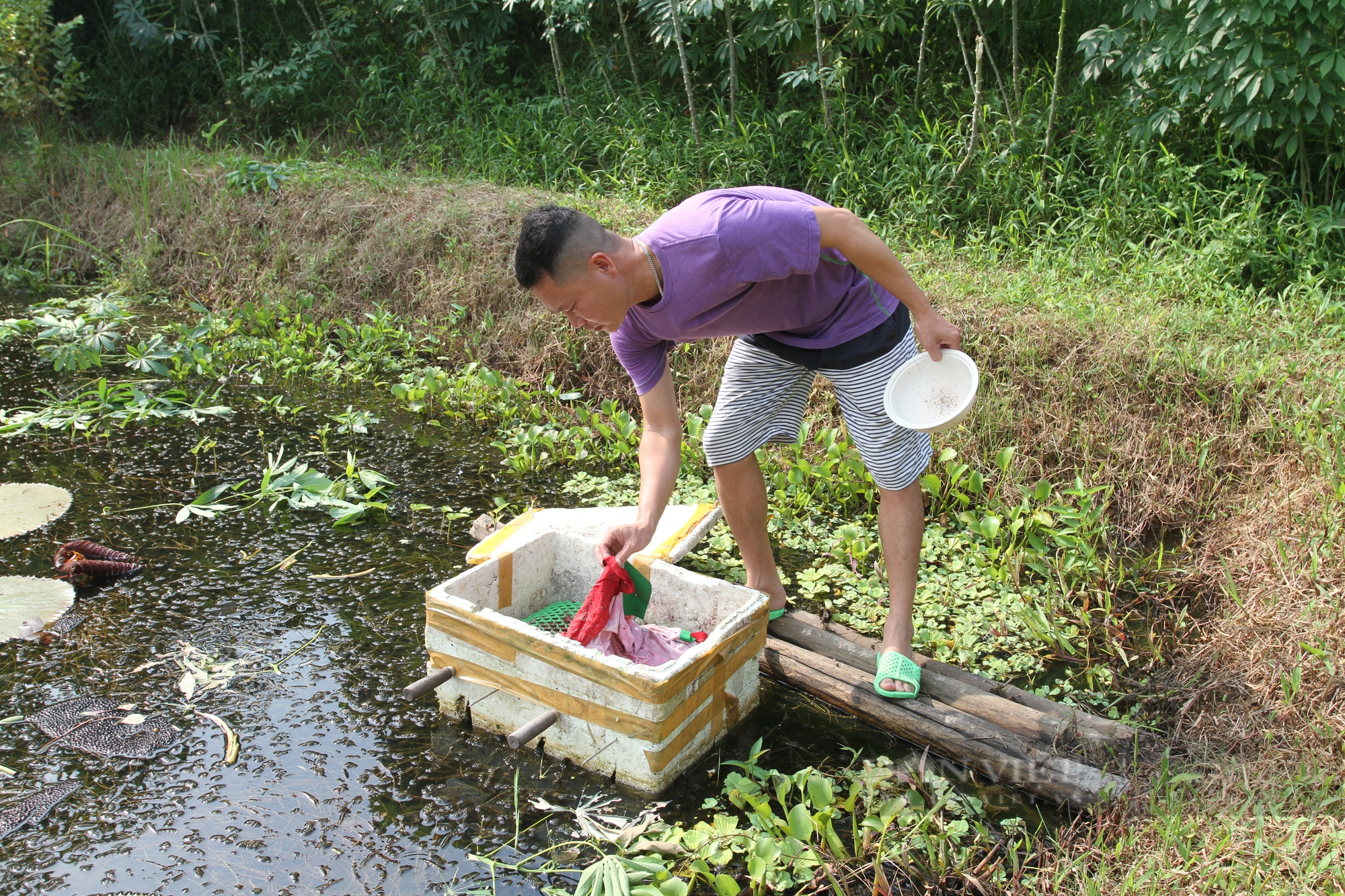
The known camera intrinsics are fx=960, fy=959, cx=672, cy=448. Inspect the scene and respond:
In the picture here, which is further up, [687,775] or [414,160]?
[414,160]

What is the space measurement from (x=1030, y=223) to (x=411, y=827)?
4.54 metres

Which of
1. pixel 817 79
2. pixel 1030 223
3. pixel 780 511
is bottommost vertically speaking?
pixel 780 511

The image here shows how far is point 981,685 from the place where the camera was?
275cm

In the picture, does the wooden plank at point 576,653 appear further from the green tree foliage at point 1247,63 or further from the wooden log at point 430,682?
the green tree foliage at point 1247,63

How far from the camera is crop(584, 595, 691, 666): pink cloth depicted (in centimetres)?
267

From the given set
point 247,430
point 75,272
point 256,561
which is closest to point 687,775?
point 256,561

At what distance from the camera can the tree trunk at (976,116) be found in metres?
5.36

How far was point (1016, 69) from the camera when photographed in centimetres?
559

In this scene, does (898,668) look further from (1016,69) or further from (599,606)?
(1016,69)

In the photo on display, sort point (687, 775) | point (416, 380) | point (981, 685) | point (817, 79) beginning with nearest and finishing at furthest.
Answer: point (687, 775) < point (981, 685) < point (416, 380) < point (817, 79)

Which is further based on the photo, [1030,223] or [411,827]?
[1030,223]

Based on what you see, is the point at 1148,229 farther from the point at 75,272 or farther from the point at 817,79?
the point at 75,272

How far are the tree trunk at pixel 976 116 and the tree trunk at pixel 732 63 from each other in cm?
161

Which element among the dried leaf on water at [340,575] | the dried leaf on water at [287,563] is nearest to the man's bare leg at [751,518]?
the dried leaf on water at [340,575]
